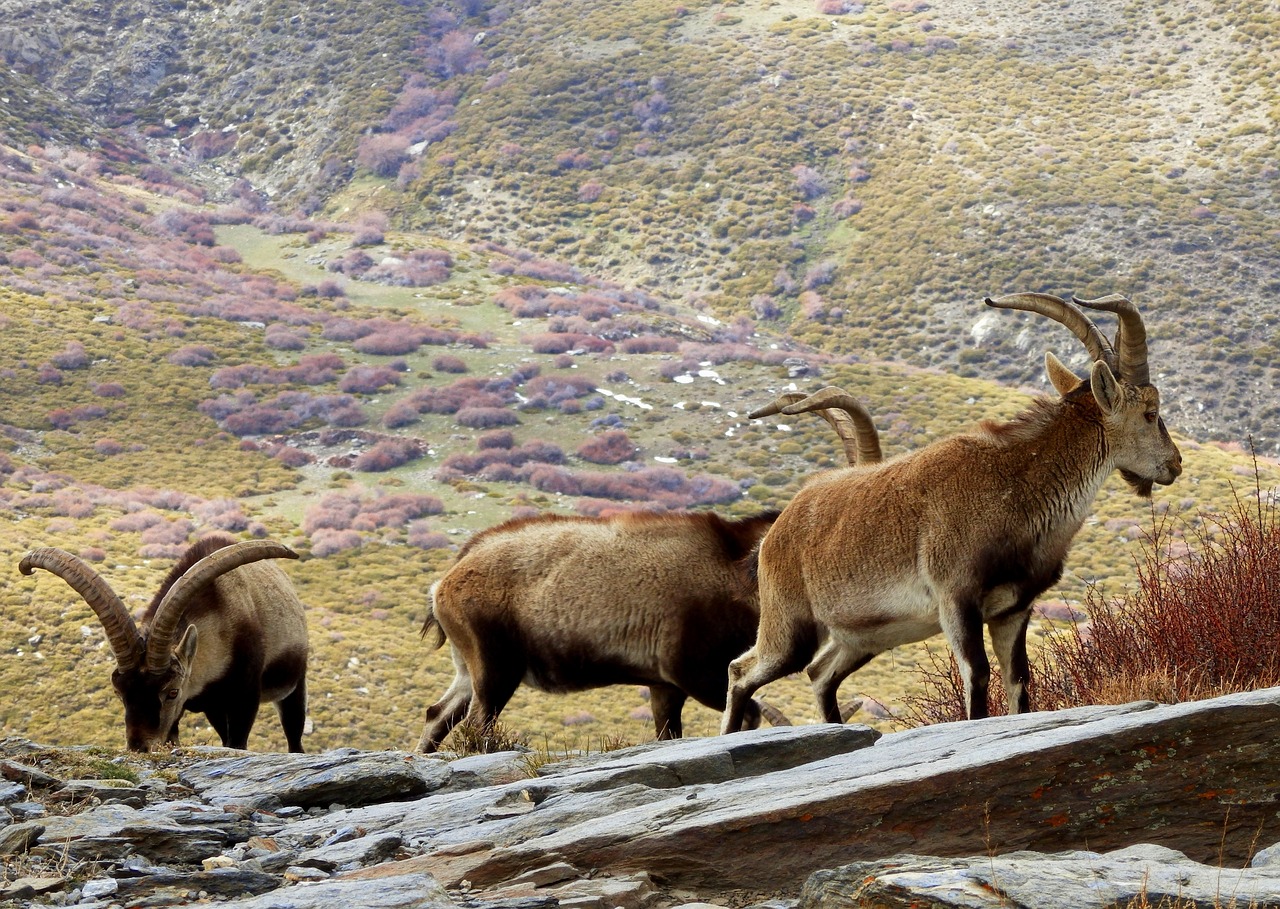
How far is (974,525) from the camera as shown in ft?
26.6

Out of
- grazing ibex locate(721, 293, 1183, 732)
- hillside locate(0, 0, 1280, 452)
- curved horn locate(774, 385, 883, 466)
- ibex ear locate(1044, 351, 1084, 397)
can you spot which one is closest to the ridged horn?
curved horn locate(774, 385, 883, 466)

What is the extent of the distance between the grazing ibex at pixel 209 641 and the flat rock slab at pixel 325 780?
2.85 meters

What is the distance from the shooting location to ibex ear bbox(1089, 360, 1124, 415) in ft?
27.5

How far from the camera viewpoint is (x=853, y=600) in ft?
28.1

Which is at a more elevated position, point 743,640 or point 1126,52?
point 1126,52

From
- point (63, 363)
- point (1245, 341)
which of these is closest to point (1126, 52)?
point (1245, 341)

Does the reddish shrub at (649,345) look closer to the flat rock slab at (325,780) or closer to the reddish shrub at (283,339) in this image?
the reddish shrub at (283,339)

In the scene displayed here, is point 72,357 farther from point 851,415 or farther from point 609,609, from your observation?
point 851,415

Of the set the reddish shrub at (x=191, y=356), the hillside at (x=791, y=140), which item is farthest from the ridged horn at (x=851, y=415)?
the reddish shrub at (x=191, y=356)

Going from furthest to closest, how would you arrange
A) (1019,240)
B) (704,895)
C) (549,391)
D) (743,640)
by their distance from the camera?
1. (1019,240)
2. (549,391)
3. (743,640)
4. (704,895)

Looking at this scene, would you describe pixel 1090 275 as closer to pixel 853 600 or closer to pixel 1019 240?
pixel 1019 240

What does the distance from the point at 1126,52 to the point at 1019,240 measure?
24.9 m

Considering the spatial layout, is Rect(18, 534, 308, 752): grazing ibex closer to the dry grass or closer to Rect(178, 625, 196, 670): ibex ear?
Rect(178, 625, 196, 670): ibex ear

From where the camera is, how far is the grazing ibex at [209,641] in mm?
11234
